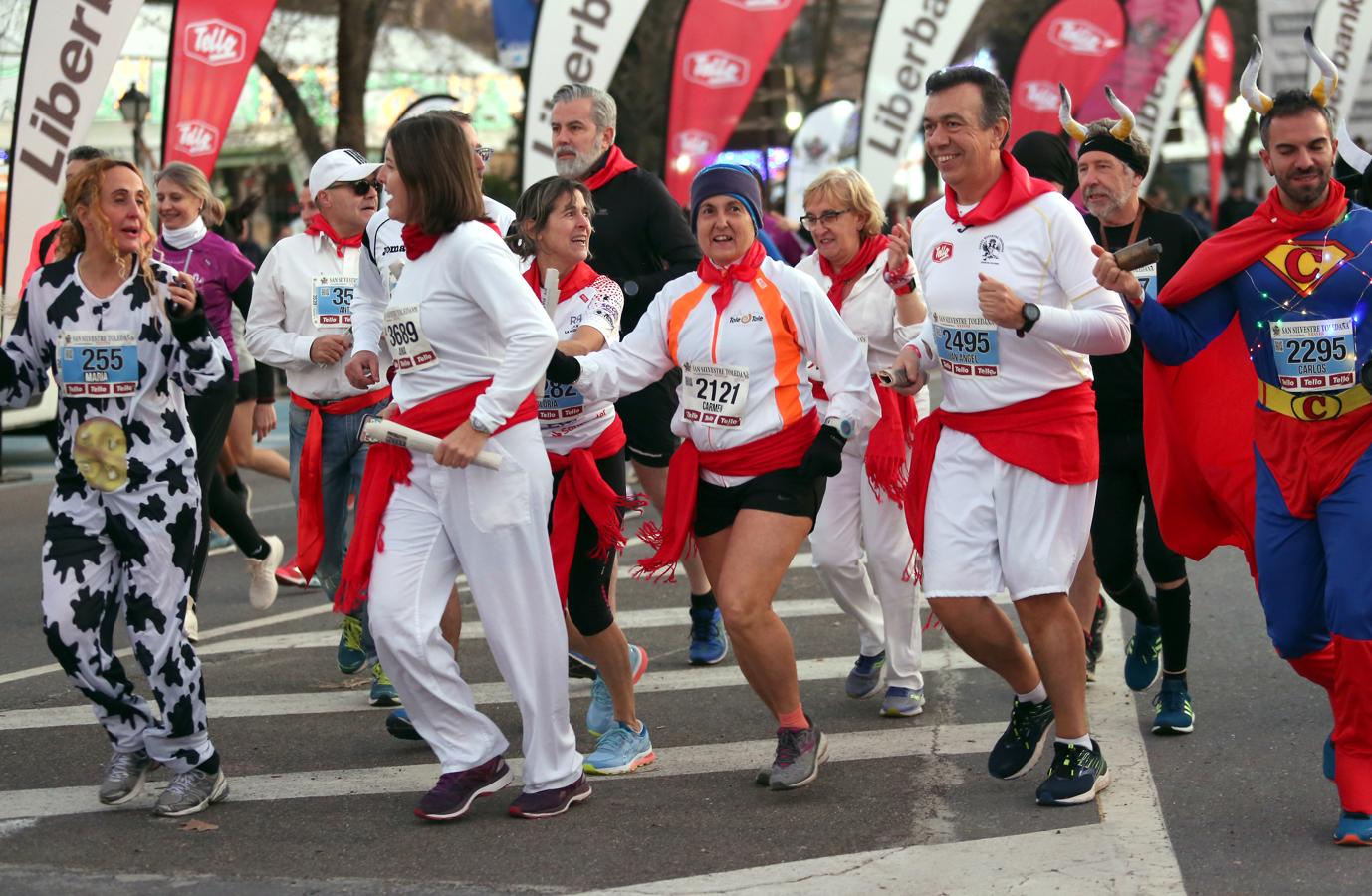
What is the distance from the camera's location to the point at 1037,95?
24547 millimetres

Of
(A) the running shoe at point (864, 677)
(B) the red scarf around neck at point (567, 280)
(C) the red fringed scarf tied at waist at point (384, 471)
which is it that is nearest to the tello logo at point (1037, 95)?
(A) the running shoe at point (864, 677)

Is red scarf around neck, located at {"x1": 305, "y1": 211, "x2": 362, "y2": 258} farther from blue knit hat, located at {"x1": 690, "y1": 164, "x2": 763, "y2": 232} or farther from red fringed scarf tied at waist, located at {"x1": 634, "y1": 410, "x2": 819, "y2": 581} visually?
red fringed scarf tied at waist, located at {"x1": 634, "y1": 410, "x2": 819, "y2": 581}

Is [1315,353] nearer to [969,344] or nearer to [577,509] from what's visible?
[969,344]

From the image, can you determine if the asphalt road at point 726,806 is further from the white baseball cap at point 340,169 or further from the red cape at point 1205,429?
the white baseball cap at point 340,169

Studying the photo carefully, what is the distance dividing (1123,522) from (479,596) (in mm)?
2443

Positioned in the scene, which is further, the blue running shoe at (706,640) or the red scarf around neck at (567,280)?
the blue running shoe at (706,640)

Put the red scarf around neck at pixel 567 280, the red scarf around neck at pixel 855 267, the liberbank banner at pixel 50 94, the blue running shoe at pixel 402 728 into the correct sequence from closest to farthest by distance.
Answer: the red scarf around neck at pixel 567 280 → the blue running shoe at pixel 402 728 → the red scarf around neck at pixel 855 267 → the liberbank banner at pixel 50 94

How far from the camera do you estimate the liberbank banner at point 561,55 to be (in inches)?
632

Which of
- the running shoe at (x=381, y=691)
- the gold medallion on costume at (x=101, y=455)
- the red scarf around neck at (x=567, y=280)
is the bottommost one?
the running shoe at (x=381, y=691)

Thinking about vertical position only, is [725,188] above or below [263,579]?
above

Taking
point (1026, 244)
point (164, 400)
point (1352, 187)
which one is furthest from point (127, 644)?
point (1352, 187)

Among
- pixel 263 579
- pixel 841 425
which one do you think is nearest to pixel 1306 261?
pixel 841 425

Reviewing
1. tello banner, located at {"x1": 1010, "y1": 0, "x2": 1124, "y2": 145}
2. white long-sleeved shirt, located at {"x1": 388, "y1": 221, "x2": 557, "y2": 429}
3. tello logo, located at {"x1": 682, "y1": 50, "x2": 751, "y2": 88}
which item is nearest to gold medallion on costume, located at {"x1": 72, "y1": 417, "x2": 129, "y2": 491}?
white long-sleeved shirt, located at {"x1": 388, "y1": 221, "x2": 557, "y2": 429}

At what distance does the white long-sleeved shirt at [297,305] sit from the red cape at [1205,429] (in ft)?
10.7
